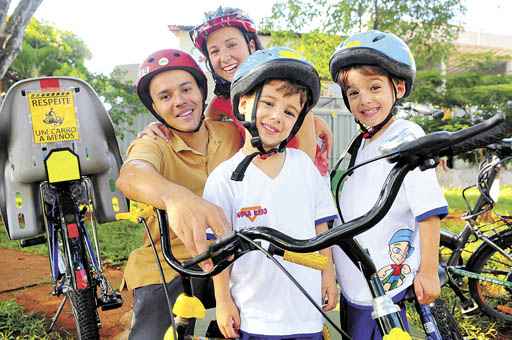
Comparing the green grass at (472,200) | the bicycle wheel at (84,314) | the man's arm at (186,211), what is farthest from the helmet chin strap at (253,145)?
the green grass at (472,200)

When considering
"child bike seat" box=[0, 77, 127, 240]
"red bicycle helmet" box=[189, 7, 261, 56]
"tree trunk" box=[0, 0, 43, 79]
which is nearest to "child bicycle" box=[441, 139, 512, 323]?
"red bicycle helmet" box=[189, 7, 261, 56]

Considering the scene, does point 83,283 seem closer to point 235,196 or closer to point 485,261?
point 235,196

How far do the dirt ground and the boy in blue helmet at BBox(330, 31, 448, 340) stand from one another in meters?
2.66

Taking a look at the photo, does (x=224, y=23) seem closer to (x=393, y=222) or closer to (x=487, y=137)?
(x=393, y=222)

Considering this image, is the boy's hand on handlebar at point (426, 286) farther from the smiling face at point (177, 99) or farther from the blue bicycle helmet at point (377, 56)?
the smiling face at point (177, 99)

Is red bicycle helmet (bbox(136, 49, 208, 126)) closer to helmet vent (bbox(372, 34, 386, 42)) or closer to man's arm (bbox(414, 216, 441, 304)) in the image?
helmet vent (bbox(372, 34, 386, 42))

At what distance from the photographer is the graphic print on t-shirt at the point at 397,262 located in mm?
2027

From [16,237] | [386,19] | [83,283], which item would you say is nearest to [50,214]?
[16,237]

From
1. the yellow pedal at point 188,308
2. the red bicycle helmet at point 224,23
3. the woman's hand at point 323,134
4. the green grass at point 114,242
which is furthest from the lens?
the green grass at point 114,242

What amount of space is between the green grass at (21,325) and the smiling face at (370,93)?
11.0ft

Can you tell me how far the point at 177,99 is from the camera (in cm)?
234

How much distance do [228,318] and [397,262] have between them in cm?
75

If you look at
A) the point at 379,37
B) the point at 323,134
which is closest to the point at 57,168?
the point at 323,134

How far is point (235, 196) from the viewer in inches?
75.5
